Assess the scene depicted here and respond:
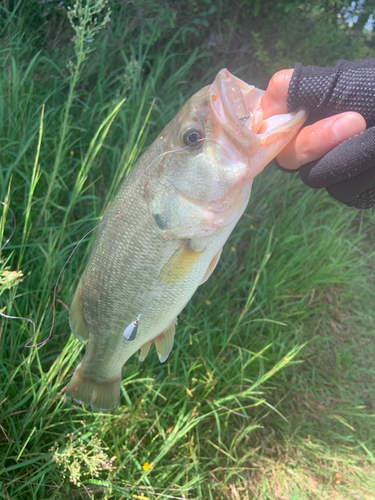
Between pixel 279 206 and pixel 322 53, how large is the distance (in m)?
1.32

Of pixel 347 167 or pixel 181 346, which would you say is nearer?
pixel 347 167

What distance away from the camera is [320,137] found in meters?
1.28

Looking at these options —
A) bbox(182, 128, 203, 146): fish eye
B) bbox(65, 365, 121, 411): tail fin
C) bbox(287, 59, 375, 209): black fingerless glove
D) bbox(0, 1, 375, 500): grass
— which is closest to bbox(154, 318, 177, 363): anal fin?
bbox(65, 365, 121, 411): tail fin

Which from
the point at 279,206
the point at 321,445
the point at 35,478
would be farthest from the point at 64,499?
the point at 279,206

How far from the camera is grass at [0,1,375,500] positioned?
1.94 metres

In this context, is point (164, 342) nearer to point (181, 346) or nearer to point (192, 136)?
point (181, 346)

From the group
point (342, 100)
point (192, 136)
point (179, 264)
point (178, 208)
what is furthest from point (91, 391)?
point (342, 100)

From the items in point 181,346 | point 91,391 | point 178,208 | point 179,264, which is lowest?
point 181,346

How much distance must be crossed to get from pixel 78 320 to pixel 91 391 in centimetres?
34

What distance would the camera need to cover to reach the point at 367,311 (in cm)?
317

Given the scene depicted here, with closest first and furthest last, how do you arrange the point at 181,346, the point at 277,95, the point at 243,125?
1. the point at 243,125
2. the point at 277,95
3. the point at 181,346

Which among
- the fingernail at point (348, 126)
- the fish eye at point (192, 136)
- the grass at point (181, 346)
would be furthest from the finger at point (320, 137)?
the grass at point (181, 346)

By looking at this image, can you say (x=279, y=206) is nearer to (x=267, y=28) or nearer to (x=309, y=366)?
(x=309, y=366)

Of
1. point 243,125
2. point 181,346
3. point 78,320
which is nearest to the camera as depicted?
point 243,125
